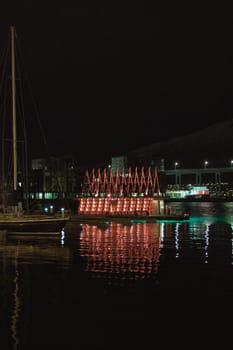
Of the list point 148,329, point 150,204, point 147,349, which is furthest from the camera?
point 150,204

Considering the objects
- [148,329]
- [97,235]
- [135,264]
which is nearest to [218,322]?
[148,329]

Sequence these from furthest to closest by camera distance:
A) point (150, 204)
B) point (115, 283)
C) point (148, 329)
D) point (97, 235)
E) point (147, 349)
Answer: point (150, 204) < point (97, 235) < point (115, 283) < point (148, 329) < point (147, 349)

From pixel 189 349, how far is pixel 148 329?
1551mm

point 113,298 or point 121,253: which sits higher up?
point 121,253

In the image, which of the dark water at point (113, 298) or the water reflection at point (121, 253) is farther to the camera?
the water reflection at point (121, 253)

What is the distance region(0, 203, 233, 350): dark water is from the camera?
1230cm

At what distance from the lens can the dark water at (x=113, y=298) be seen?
12.3 metres

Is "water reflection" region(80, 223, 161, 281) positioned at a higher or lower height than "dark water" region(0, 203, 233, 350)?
higher

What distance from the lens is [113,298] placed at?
15.7m

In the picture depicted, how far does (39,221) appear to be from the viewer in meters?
33.2

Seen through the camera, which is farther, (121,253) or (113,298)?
(121,253)

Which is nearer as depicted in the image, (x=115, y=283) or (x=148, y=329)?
(x=148, y=329)

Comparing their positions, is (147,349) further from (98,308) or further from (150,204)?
(150,204)

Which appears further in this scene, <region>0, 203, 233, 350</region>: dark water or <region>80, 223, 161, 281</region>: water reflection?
<region>80, 223, 161, 281</region>: water reflection
